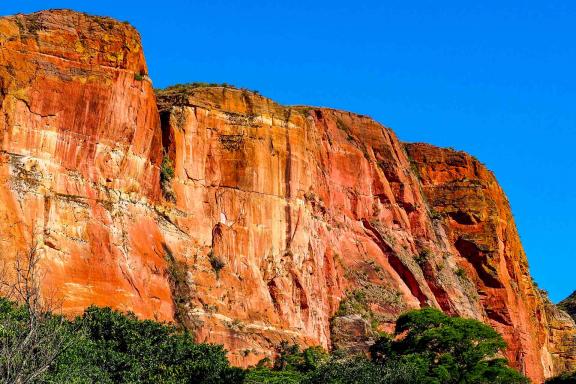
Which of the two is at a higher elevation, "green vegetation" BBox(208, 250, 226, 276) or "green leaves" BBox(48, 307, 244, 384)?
"green vegetation" BBox(208, 250, 226, 276)

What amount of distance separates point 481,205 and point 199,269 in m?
46.2

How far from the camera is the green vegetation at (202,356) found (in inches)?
1660

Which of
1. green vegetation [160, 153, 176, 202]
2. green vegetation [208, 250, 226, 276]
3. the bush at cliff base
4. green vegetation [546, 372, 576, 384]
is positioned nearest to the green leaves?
the bush at cliff base

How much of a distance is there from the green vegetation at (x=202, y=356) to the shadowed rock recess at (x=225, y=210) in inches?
193

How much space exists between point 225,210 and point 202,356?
89.8ft

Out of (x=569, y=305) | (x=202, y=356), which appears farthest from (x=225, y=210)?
(x=569, y=305)

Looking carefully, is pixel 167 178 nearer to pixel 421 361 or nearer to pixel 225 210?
pixel 225 210

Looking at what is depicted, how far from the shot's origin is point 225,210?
87.6 metres

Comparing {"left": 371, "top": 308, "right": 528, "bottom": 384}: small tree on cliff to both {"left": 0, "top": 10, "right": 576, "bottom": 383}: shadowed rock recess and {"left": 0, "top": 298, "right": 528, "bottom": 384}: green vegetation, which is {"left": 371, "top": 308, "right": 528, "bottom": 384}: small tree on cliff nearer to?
{"left": 0, "top": 298, "right": 528, "bottom": 384}: green vegetation

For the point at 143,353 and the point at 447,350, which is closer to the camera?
the point at 143,353

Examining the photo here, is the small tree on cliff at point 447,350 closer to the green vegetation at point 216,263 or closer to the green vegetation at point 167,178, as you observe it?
the green vegetation at point 216,263

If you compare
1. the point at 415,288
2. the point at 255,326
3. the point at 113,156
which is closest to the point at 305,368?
the point at 255,326

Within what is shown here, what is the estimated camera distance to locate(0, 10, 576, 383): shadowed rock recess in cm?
7244

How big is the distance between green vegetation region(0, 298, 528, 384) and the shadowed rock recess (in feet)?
16.1
